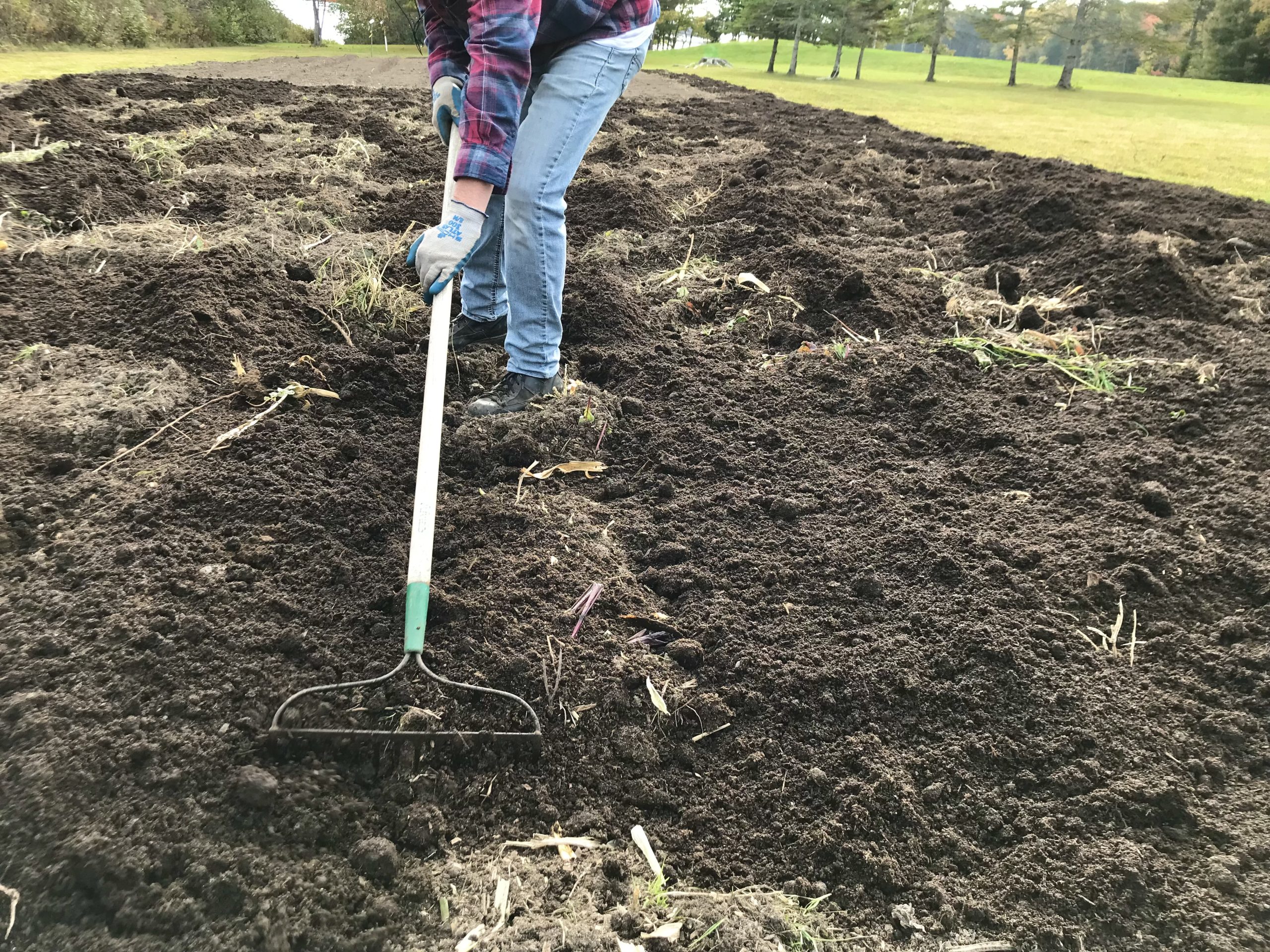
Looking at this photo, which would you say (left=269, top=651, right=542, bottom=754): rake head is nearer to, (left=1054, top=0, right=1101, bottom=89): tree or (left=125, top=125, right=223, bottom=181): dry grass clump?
(left=125, top=125, right=223, bottom=181): dry grass clump

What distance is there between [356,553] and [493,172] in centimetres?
120

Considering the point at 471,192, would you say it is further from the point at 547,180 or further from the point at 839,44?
the point at 839,44

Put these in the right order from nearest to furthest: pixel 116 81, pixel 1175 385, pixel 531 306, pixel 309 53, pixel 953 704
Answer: pixel 953 704 → pixel 531 306 → pixel 1175 385 → pixel 116 81 → pixel 309 53

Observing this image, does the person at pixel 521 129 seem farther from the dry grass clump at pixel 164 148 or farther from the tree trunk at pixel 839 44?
the tree trunk at pixel 839 44

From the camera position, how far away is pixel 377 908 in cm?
135

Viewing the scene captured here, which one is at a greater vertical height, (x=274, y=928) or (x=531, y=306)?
(x=531, y=306)

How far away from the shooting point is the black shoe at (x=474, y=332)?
10.8 ft

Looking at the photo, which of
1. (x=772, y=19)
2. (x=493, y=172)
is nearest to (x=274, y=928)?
(x=493, y=172)

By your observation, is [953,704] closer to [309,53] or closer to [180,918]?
[180,918]

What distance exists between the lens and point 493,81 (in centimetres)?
220

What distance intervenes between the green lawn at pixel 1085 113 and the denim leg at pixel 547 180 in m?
5.84

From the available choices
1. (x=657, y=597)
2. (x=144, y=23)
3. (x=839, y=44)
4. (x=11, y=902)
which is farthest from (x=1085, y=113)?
(x=144, y=23)

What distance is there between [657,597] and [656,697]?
381 millimetres

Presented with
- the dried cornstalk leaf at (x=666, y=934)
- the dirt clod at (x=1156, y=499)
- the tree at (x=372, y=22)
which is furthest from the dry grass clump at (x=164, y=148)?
the tree at (x=372, y=22)
